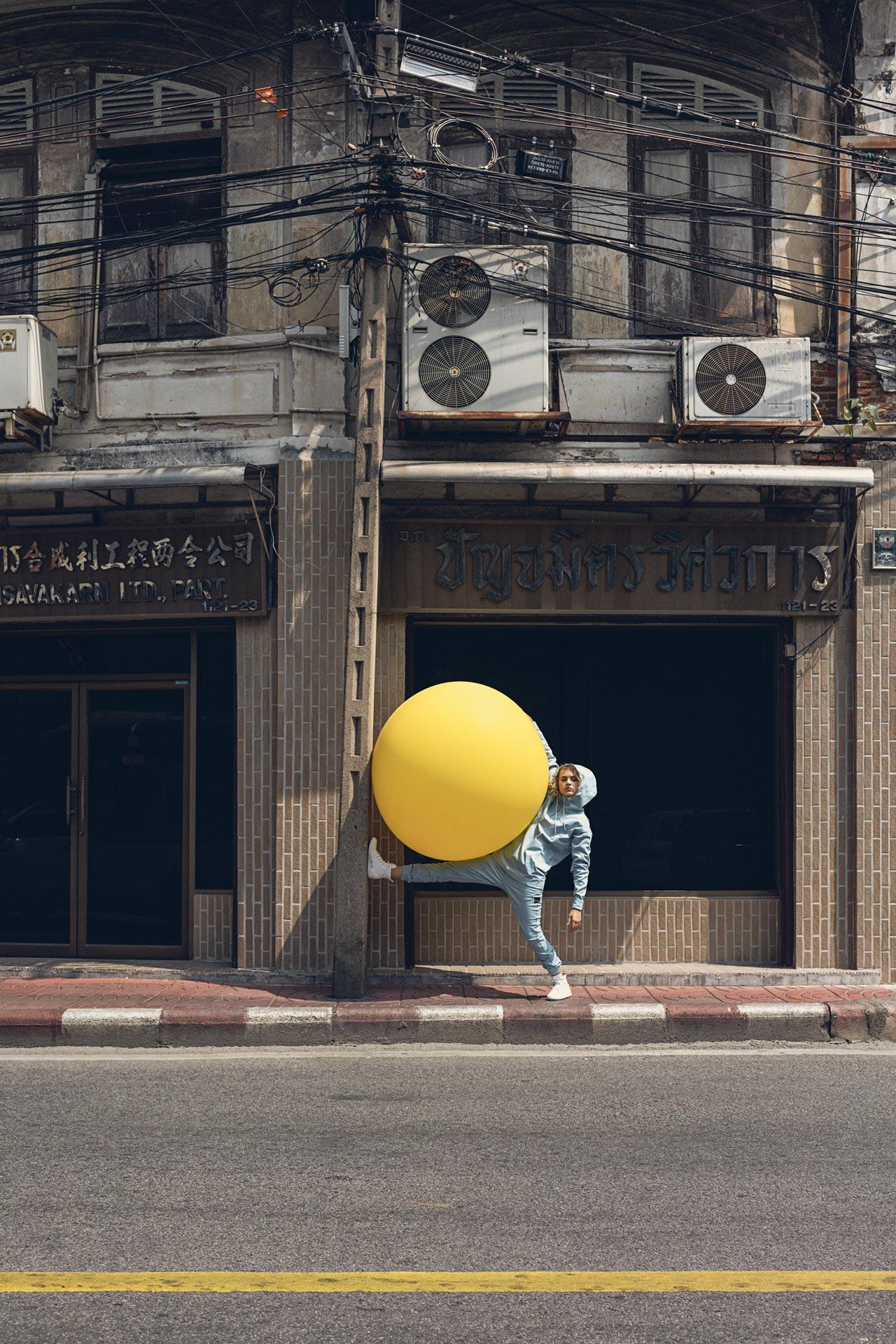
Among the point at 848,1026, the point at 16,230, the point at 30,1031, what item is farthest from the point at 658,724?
the point at 16,230

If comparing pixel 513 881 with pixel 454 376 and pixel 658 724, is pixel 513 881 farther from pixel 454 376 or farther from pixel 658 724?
pixel 454 376

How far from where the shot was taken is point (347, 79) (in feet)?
29.5

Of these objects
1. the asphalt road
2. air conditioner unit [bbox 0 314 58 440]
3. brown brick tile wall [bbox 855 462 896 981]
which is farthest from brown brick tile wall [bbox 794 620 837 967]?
air conditioner unit [bbox 0 314 58 440]

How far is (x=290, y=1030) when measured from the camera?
832 cm

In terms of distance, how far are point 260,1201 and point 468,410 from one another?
602cm

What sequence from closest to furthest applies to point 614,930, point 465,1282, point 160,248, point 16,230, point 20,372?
point 465,1282 < point 20,372 < point 614,930 < point 160,248 < point 16,230

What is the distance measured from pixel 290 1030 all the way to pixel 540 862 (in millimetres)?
2037

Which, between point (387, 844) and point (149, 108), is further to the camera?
point (149, 108)

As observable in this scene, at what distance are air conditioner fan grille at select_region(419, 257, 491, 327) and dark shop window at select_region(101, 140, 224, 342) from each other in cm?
183

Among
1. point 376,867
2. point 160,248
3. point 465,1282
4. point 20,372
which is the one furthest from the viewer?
point 160,248

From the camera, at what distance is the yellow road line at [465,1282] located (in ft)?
14.2

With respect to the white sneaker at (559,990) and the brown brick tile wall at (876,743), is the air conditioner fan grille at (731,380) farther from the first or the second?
the white sneaker at (559,990)

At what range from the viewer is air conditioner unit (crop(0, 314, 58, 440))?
9.74 metres

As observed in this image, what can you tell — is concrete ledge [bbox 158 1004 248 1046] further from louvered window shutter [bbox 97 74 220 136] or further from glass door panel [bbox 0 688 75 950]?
louvered window shutter [bbox 97 74 220 136]
